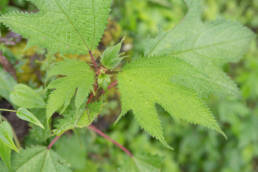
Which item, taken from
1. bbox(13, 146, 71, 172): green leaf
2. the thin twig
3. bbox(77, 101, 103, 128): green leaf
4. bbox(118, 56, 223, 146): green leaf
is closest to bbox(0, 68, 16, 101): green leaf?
the thin twig

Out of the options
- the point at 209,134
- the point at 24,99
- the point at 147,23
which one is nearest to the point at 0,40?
the point at 24,99

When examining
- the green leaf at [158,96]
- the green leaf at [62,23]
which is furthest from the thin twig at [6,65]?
the green leaf at [158,96]

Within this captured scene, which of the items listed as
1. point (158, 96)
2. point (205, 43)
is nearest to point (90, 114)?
point (158, 96)

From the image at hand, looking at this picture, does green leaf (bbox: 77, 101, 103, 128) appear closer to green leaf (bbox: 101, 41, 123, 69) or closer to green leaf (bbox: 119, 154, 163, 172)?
green leaf (bbox: 101, 41, 123, 69)

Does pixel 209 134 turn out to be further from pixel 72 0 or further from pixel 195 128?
pixel 72 0

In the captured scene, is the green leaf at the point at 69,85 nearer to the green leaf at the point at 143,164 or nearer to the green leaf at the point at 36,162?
the green leaf at the point at 36,162
